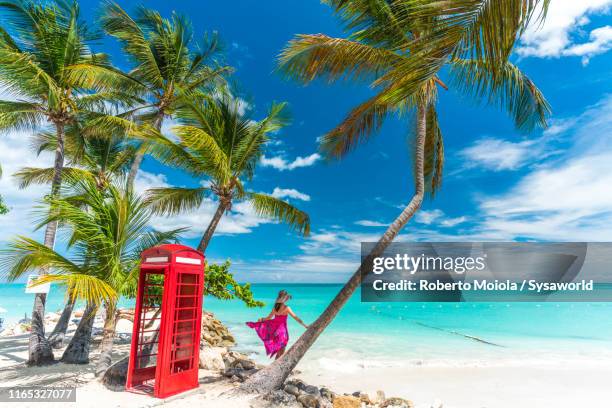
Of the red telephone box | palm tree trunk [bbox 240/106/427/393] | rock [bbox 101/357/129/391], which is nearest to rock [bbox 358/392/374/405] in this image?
palm tree trunk [bbox 240/106/427/393]

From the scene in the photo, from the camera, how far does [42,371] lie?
8070 millimetres

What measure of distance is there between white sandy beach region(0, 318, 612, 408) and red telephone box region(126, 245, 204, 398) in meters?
0.33

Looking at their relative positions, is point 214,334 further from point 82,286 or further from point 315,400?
point 82,286

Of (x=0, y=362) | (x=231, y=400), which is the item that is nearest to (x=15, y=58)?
(x=0, y=362)

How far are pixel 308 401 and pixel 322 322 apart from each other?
4.57ft

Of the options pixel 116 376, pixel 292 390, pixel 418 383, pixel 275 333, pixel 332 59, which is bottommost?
pixel 418 383

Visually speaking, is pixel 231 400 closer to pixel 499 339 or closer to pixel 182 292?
pixel 182 292

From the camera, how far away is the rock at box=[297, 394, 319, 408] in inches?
257

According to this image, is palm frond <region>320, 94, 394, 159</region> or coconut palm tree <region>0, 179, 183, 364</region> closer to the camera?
coconut palm tree <region>0, 179, 183, 364</region>

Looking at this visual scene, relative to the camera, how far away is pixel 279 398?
6477 millimetres

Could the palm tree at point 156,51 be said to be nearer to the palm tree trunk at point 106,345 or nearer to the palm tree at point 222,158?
the palm tree at point 222,158

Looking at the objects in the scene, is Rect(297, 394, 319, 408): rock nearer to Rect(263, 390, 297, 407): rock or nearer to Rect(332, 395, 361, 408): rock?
Rect(263, 390, 297, 407): rock

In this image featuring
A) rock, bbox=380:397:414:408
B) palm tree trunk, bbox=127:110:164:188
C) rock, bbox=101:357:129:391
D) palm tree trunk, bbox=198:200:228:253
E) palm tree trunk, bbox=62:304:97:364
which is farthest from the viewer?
palm tree trunk, bbox=127:110:164:188

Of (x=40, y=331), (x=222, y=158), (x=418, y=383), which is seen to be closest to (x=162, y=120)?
(x=222, y=158)
